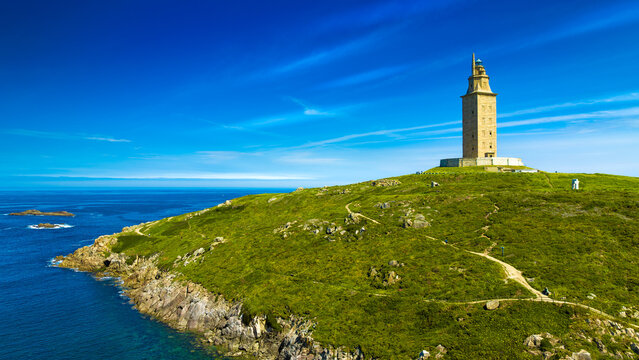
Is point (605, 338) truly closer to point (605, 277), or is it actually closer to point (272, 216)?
point (605, 277)

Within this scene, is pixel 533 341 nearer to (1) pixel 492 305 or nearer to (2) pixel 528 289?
(1) pixel 492 305

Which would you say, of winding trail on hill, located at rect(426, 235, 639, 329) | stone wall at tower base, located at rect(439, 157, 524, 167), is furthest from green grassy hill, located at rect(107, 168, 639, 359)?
stone wall at tower base, located at rect(439, 157, 524, 167)

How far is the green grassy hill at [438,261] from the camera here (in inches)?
1221

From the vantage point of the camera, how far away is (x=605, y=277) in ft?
118

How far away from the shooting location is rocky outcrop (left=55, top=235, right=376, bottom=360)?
3597cm

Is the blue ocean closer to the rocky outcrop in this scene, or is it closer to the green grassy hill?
the rocky outcrop

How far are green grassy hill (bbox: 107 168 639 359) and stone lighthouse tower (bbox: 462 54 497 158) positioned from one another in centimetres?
1739

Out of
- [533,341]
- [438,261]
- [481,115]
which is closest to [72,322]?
[438,261]

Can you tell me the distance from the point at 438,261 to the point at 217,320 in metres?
34.2

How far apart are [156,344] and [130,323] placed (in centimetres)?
1005

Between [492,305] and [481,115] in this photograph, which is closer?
[492,305]

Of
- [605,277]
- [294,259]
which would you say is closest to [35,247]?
[294,259]

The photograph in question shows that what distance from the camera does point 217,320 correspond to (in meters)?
46.0

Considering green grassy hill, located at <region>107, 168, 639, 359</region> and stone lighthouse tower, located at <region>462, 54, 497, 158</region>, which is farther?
stone lighthouse tower, located at <region>462, 54, 497, 158</region>
